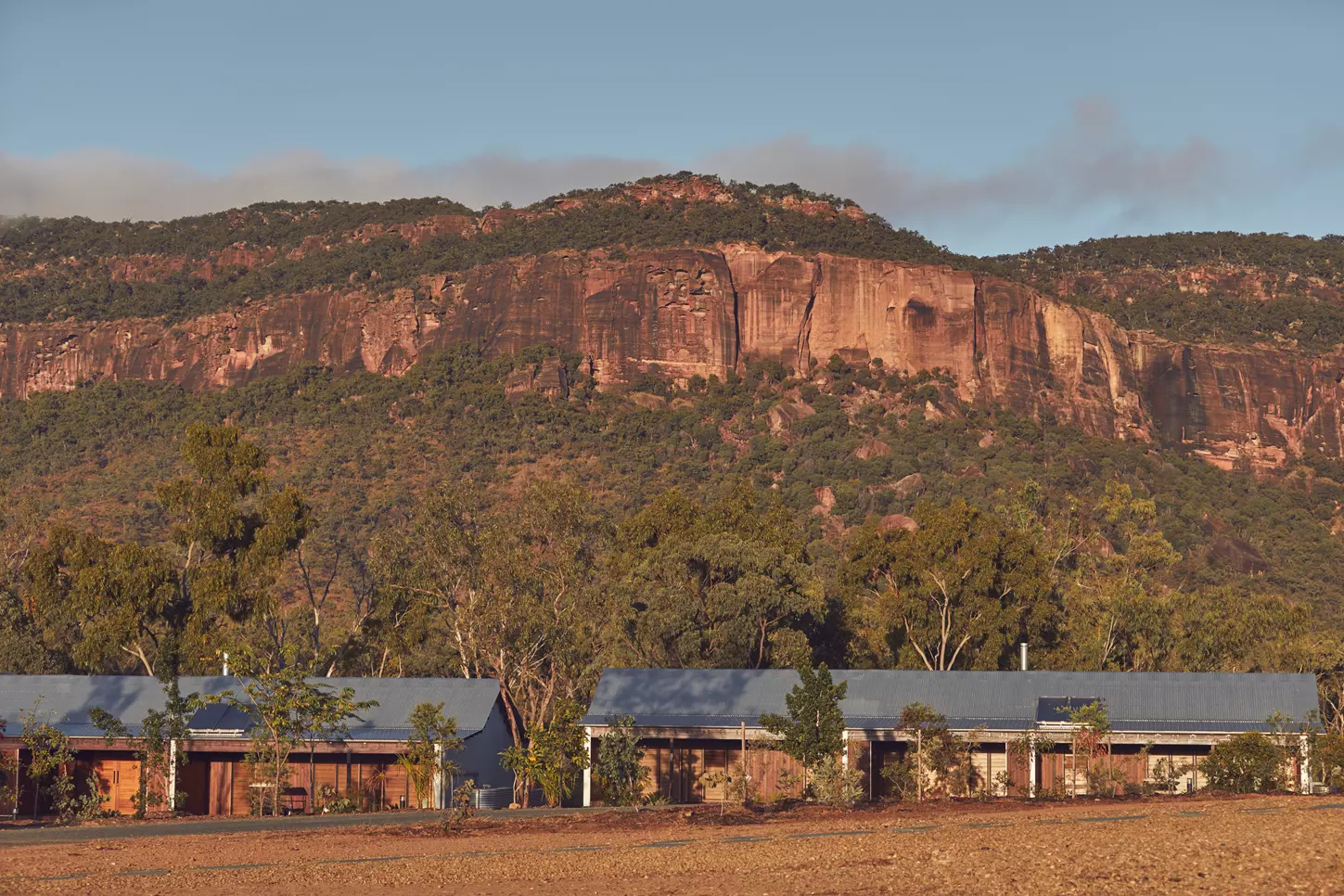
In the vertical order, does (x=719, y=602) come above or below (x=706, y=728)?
above

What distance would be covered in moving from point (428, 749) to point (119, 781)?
8.79 m

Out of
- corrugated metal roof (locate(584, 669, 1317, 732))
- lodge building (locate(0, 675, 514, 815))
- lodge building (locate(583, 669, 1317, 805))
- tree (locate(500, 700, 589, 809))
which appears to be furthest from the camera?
corrugated metal roof (locate(584, 669, 1317, 732))

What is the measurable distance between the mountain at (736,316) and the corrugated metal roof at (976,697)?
9946 cm

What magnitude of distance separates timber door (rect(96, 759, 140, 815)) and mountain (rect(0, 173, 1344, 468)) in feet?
343

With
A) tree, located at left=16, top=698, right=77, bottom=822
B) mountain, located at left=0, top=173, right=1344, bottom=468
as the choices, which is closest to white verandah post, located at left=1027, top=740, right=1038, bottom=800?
tree, located at left=16, top=698, right=77, bottom=822

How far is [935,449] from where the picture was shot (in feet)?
420

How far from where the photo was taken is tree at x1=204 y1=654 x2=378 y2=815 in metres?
37.2

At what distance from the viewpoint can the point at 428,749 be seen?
1491 inches

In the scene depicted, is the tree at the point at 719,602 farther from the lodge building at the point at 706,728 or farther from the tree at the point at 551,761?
the tree at the point at 551,761

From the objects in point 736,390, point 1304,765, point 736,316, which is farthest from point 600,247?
point 1304,765

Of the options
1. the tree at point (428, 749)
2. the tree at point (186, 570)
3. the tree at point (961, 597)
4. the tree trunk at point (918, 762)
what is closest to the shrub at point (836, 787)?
the tree trunk at point (918, 762)

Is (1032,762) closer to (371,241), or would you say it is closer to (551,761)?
(551,761)

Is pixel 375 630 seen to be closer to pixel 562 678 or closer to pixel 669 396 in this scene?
pixel 562 678

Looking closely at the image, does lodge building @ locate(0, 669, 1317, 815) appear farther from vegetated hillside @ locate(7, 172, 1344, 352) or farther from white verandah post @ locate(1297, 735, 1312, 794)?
vegetated hillside @ locate(7, 172, 1344, 352)
